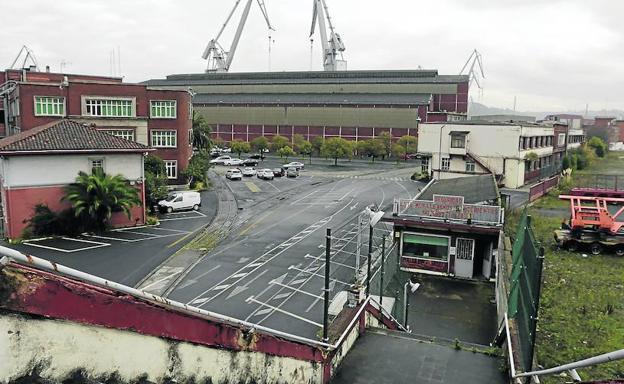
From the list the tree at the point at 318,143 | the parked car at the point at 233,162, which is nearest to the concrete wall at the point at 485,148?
the parked car at the point at 233,162

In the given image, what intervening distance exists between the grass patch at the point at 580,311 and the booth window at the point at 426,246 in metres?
4.66

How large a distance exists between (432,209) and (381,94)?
79450 millimetres

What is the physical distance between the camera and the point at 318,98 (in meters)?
103

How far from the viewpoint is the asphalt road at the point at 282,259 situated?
64.6 ft

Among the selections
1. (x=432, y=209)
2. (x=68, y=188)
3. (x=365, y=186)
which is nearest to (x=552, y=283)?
(x=432, y=209)

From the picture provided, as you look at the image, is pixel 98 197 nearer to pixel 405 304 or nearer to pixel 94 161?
pixel 94 161

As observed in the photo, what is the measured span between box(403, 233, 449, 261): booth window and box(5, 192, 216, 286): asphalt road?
12120mm

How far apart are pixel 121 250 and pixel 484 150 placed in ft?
120

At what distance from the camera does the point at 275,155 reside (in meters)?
95.8

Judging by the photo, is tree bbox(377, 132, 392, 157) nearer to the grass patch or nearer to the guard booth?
the grass patch

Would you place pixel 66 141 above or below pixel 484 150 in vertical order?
above

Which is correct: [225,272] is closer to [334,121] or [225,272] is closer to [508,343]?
[508,343]

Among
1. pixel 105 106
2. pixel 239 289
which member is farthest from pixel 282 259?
pixel 105 106

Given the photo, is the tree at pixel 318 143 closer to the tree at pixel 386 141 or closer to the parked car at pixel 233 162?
the tree at pixel 386 141
